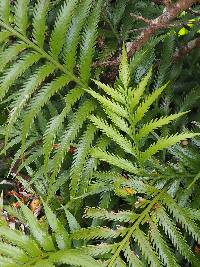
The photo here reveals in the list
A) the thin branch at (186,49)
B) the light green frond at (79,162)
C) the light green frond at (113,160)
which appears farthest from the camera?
the thin branch at (186,49)

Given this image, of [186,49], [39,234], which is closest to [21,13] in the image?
[186,49]

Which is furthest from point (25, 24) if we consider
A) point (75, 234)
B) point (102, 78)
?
point (75, 234)

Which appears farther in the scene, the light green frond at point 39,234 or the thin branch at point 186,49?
the thin branch at point 186,49

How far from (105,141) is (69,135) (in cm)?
15

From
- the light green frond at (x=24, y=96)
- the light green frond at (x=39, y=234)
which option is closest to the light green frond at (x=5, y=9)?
the light green frond at (x=24, y=96)

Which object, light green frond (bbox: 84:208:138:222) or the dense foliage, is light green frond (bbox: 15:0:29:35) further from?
light green frond (bbox: 84:208:138:222)

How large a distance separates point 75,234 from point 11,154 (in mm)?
836

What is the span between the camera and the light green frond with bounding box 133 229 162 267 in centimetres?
150

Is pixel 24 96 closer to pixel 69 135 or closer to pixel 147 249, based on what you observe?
pixel 69 135

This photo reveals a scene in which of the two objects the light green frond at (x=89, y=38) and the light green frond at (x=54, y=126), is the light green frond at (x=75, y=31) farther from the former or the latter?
the light green frond at (x=54, y=126)

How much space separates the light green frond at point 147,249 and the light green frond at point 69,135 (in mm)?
402

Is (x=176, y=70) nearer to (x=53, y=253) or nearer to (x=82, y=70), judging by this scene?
(x=82, y=70)

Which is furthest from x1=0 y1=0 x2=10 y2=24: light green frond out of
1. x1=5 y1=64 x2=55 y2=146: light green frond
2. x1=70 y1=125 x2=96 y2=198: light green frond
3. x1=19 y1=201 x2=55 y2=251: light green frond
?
x1=19 y1=201 x2=55 y2=251: light green frond

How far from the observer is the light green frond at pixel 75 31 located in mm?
1825
